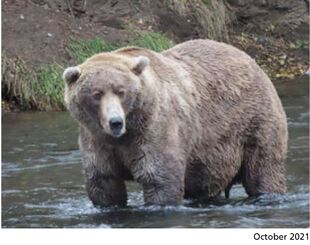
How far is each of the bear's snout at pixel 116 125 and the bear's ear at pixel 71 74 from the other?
0.55 meters

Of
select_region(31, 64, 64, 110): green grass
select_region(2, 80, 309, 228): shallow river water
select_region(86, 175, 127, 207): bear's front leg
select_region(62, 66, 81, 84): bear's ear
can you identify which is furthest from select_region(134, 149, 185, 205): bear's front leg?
select_region(31, 64, 64, 110): green grass

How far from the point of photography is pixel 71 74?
7.76 meters

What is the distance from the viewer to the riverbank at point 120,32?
15.4 metres

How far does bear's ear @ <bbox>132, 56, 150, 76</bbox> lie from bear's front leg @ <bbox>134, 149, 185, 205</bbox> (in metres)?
0.68

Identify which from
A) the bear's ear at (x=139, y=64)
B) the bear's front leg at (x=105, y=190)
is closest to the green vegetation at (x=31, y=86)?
the bear's front leg at (x=105, y=190)

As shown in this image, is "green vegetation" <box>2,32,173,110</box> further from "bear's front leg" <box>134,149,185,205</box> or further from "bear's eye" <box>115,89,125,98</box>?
"bear's eye" <box>115,89,125,98</box>

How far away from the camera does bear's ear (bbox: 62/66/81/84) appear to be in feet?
25.4

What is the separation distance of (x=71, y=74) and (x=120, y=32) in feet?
32.6

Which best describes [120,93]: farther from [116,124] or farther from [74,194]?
[74,194]

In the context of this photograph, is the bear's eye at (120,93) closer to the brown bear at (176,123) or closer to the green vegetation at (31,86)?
the brown bear at (176,123)

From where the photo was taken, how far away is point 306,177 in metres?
10.6

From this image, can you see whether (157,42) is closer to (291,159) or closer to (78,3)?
(78,3)

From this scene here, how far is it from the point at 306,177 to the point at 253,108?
1.93 m

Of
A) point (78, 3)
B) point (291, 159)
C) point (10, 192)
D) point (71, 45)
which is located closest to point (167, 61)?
point (10, 192)
